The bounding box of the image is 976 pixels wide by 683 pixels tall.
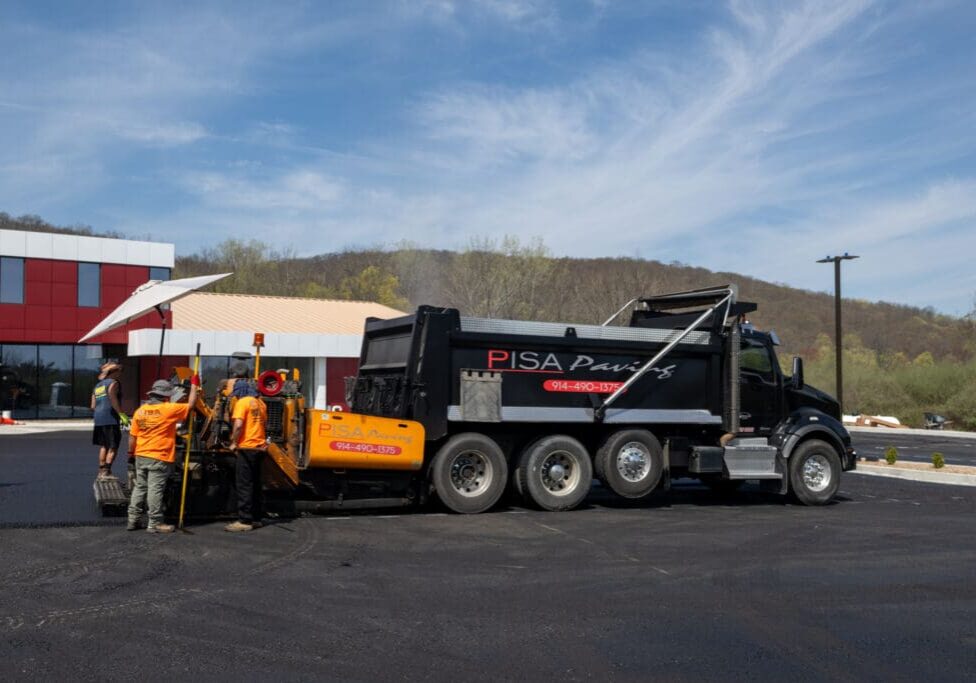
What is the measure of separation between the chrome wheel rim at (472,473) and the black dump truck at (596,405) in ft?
0.05

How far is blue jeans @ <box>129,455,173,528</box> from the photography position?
9.51 metres

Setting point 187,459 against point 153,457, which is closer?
point 153,457

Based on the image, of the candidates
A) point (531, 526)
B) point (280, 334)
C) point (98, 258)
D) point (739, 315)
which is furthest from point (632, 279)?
point (531, 526)

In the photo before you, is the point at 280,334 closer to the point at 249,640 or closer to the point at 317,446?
the point at 317,446

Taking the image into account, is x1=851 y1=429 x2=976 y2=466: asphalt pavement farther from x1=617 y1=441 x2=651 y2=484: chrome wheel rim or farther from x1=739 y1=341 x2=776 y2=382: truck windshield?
x1=617 y1=441 x2=651 y2=484: chrome wheel rim

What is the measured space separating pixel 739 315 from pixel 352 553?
6937 millimetres

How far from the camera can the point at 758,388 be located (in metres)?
13.3

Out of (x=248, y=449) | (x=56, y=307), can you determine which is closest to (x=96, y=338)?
(x=56, y=307)

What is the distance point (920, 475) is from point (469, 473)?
9.97 m

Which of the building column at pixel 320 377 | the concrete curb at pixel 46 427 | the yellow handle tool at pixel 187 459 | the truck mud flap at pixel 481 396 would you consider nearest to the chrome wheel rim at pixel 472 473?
the truck mud flap at pixel 481 396

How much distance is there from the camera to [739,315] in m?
13.1

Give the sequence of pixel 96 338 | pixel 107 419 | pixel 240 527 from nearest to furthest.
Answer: pixel 240 527 → pixel 107 419 → pixel 96 338

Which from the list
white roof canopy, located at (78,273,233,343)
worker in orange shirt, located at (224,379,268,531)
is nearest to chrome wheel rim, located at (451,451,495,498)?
worker in orange shirt, located at (224,379,268,531)

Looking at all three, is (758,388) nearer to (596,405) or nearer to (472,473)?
(596,405)
